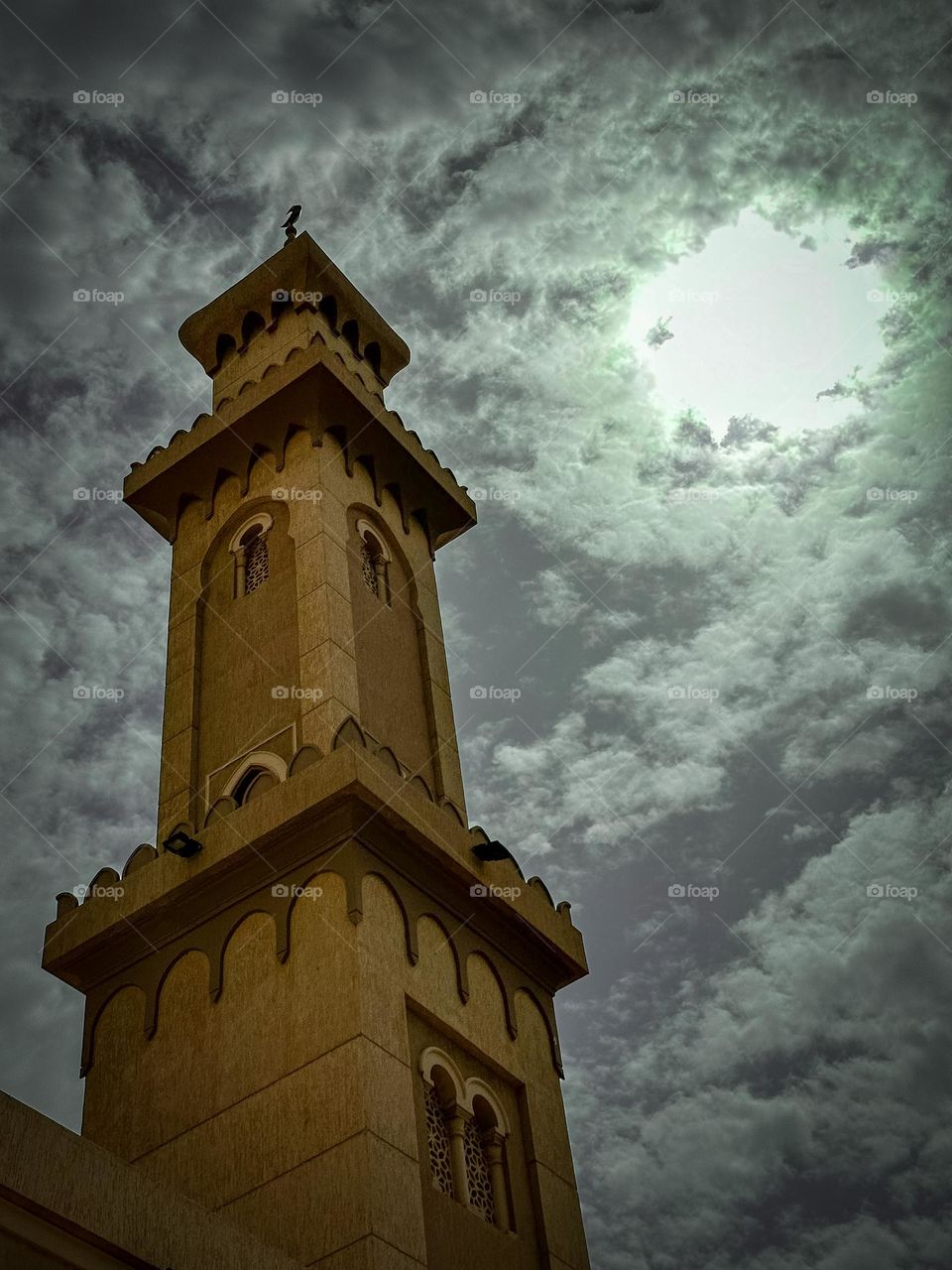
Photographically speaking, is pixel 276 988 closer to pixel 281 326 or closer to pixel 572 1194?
pixel 572 1194

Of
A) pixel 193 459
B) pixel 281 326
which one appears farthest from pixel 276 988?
pixel 281 326

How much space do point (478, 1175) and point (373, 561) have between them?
374 inches

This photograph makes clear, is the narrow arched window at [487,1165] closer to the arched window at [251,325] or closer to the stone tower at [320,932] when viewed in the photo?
the stone tower at [320,932]

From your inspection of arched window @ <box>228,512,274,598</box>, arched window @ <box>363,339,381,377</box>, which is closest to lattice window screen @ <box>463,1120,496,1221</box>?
arched window @ <box>228,512,274,598</box>

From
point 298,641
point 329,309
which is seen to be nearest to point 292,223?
point 329,309

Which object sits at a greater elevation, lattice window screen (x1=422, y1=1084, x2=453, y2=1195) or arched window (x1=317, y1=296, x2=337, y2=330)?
arched window (x1=317, y1=296, x2=337, y2=330)

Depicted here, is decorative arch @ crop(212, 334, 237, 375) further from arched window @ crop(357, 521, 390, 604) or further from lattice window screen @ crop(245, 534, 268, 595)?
arched window @ crop(357, 521, 390, 604)

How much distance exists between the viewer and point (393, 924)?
16.0m

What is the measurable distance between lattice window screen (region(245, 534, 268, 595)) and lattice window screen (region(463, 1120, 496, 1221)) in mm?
8481

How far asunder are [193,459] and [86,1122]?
1053 centimetres

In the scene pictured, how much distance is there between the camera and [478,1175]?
15.7 metres

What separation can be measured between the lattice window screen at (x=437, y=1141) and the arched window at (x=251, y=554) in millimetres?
8277

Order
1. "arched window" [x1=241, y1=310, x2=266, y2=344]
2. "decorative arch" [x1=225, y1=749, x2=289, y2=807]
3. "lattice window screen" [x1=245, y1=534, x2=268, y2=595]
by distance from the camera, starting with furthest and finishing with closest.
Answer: "arched window" [x1=241, y1=310, x2=266, y2=344]
"lattice window screen" [x1=245, y1=534, x2=268, y2=595]
"decorative arch" [x1=225, y1=749, x2=289, y2=807]

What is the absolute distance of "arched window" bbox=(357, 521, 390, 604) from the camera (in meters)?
21.6
